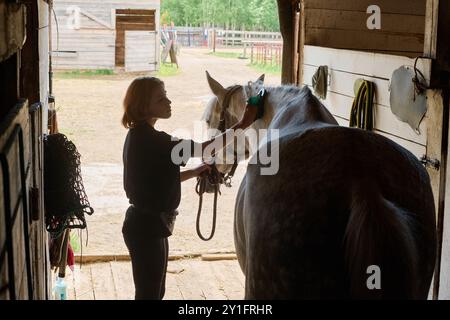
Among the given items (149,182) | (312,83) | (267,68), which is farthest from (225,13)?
(149,182)

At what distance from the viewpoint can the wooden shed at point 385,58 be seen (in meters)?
2.94

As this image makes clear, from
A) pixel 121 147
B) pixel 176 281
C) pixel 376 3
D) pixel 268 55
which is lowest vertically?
pixel 176 281

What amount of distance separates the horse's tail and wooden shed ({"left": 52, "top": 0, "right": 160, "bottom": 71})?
18162 millimetres

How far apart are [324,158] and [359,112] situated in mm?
2076

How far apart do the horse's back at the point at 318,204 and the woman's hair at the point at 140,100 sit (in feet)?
3.22

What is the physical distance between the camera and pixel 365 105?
3.78 metres

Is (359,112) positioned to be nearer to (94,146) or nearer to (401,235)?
(401,235)

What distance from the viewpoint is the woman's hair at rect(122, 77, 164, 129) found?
2.86m

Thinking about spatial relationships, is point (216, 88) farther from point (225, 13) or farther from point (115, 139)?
point (225, 13)

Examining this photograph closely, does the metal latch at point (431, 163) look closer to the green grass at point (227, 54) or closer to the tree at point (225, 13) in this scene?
the green grass at point (227, 54)

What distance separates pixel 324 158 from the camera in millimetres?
1862

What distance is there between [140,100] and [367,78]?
1.65 m

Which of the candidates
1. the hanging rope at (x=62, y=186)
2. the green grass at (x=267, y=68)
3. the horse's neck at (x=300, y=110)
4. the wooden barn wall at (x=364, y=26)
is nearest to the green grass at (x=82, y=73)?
the green grass at (x=267, y=68)
